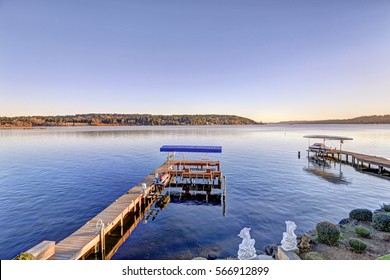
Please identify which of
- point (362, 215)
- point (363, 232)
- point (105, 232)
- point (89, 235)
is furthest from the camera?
point (362, 215)

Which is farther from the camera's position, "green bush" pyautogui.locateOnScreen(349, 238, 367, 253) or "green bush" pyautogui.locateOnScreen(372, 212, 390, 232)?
"green bush" pyautogui.locateOnScreen(372, 212, 390, 232)

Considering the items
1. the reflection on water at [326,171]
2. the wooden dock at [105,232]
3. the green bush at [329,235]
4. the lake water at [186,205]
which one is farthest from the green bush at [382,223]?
the wooden dock at [105,232]

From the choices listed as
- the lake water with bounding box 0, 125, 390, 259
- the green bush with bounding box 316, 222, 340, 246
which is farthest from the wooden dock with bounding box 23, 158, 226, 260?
the green bush with bounding box 316, 222, 340, 246

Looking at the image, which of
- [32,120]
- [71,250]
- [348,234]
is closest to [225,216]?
[348,234]

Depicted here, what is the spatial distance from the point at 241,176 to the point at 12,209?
67.5 ft

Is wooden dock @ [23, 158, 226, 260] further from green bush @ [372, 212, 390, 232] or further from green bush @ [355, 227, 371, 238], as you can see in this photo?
green bush @ [372, 212, 390, 232]

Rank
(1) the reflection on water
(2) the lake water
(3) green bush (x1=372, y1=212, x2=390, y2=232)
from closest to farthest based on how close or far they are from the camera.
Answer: (3) green bush (x1=372, y1=212, x2=390, y2=232) → (2) the lake water → (1) the reflection on water

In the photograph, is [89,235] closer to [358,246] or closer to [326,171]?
[358,246]

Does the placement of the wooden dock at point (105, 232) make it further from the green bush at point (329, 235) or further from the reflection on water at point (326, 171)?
the reflection on water at point (326, 171)

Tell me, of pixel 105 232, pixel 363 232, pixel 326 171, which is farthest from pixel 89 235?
pixel 326 171

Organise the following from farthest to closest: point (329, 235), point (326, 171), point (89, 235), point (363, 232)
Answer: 1. point (326, 171)
2. point (363, 232)
3. point (89, 235)
4. point (329, 235)

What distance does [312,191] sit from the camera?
18.5 metres
